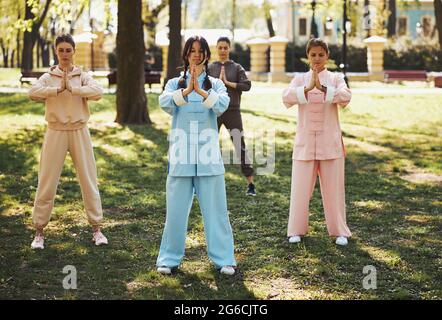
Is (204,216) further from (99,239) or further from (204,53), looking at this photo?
(99,239)

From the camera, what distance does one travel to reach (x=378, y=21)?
4516cm

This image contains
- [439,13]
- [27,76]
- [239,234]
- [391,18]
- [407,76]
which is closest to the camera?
[239,234]

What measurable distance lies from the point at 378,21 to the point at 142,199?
37.1 metres

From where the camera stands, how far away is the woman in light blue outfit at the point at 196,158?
6.54 meters

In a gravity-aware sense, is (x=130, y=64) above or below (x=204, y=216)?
above

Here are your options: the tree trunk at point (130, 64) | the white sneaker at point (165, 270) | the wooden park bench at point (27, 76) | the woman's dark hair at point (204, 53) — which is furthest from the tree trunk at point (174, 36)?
the white sneaker at point (165, 270)

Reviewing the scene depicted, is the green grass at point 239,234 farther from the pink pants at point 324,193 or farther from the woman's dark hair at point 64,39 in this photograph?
the woman's dark hair at point 64,39

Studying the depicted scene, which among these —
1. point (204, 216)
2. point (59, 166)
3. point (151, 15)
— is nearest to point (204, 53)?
point (204, 216)

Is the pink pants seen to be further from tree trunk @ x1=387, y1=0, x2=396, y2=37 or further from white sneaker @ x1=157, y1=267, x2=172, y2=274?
tree trunk @ x1=387, y1=0, x2=396, y2=37

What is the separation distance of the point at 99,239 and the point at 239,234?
1470mm

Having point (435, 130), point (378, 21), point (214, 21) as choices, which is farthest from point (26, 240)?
point (214, 21)

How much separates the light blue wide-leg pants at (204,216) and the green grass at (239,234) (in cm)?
17

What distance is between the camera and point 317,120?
307 inches
